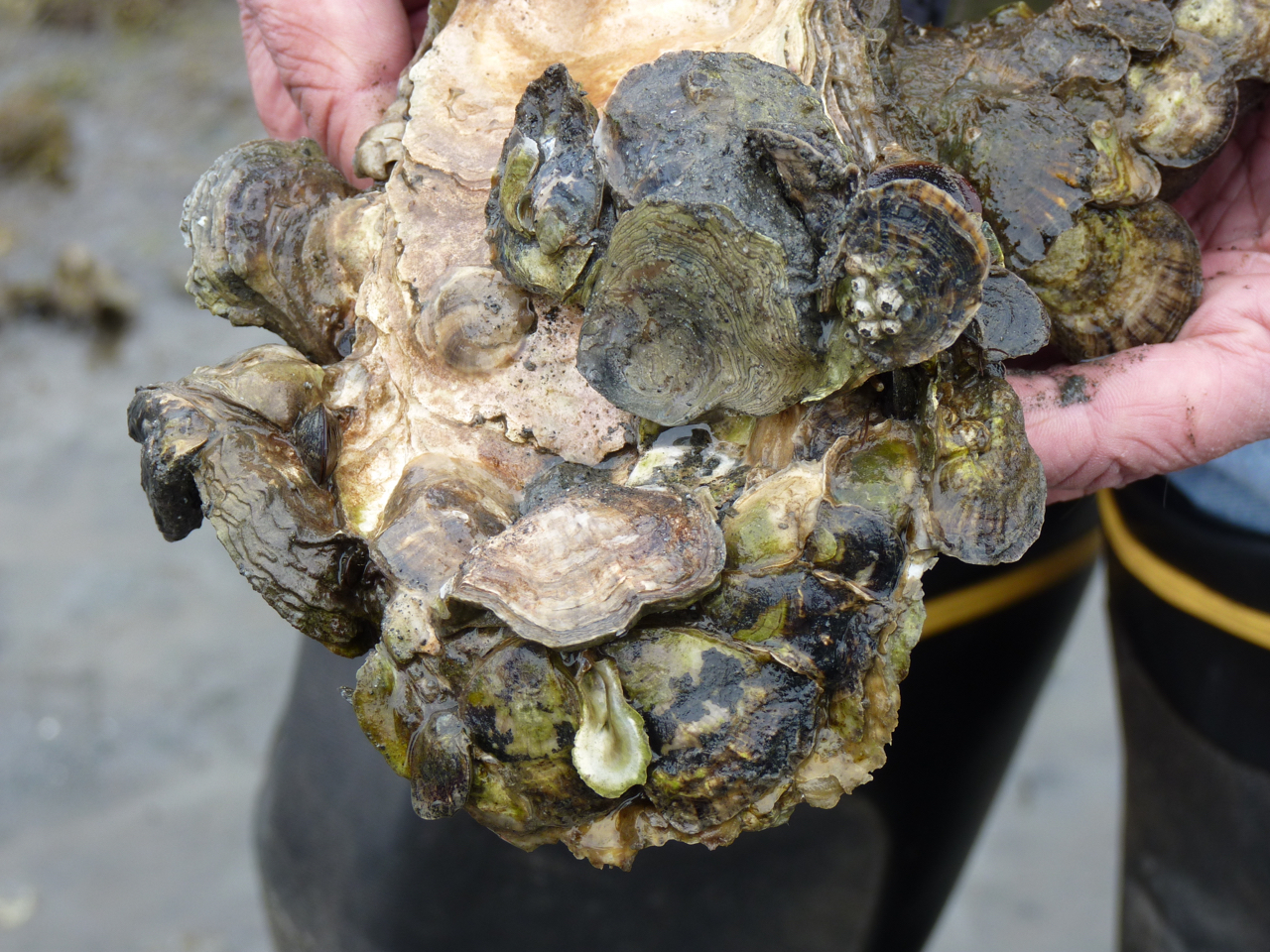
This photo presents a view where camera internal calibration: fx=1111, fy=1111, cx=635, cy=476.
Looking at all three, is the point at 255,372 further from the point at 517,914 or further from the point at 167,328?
the point at 167,328

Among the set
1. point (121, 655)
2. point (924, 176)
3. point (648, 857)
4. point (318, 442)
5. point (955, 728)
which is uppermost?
point (924, 176)

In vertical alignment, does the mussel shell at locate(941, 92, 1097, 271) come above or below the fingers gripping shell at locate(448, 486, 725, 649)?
above

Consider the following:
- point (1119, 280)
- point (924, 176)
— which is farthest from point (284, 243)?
point (1119, 280)

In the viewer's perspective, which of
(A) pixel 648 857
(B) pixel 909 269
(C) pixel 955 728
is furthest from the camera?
(C) pixel 955 728

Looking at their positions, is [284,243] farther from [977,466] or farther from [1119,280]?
[1119,280]

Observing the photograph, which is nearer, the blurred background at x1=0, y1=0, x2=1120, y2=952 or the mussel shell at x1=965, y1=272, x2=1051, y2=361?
the mussel shell at x1=965, y1=272, x2=1051, y2=361

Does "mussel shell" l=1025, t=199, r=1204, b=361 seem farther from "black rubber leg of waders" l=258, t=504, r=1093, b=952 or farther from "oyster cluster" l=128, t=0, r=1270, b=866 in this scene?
"black rubber leg of waders" l=258, t=504, r=1093, b=952

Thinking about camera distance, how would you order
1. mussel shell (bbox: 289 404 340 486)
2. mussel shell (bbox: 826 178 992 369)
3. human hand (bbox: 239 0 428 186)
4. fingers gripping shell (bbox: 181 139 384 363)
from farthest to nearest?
human hand (bbox: 239 0 428 186) → fingers gripping shell (bbox: 181 139 384 363) → mussel shell (bbox: 289 404 340 486) → mussel shell (bbox: 826 178 992 369)

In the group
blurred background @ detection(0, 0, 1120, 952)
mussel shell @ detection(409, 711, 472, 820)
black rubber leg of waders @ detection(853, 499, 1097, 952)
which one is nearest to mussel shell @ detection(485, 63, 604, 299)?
→ mussel shell @ detection(409, 711, 472, 820)
